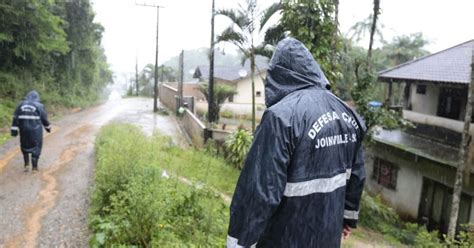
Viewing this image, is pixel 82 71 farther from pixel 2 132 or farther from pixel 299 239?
pixel 299 239

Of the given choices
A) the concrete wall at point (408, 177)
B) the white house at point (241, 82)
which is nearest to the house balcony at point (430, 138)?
the concrete wall at point (408, 177)

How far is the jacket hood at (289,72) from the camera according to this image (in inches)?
88.6

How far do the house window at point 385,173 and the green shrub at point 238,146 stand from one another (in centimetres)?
528

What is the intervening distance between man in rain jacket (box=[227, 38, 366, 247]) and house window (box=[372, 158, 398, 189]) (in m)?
12.2

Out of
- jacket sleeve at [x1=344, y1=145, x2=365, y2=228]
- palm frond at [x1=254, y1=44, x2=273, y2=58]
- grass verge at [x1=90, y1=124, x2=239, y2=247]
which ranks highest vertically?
palm frond at [x1=254, y1=44, x2=273, y2=58]

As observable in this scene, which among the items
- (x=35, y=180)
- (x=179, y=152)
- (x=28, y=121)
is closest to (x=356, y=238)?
(x=179, y=152)

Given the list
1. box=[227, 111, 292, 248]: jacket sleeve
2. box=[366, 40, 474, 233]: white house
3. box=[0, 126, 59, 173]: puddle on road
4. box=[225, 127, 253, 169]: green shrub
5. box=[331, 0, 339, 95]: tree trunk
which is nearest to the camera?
box=[227, 111, 292, 248]: jacket sleeve

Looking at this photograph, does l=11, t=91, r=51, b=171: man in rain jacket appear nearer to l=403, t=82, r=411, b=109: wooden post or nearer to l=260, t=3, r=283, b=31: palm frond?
l=260, t=3, r=283, b=31: palm frond

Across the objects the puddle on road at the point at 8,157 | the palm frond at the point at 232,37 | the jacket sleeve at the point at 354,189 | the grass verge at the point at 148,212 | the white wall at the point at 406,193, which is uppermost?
the palm frond at the point at 232,37

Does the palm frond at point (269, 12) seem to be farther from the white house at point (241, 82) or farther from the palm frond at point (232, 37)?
the white house at point (241, 82)

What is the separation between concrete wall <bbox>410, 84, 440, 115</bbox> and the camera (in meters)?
14.8

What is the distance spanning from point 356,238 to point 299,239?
6.79 m

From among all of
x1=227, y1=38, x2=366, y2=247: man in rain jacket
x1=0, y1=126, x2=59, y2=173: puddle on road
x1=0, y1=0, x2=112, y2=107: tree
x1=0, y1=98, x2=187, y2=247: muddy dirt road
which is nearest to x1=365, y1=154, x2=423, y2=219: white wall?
x1=0, y1=98, x2=187, y2=247: muddy dirt road

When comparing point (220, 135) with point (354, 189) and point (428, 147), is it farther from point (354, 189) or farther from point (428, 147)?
point (354, 189)
